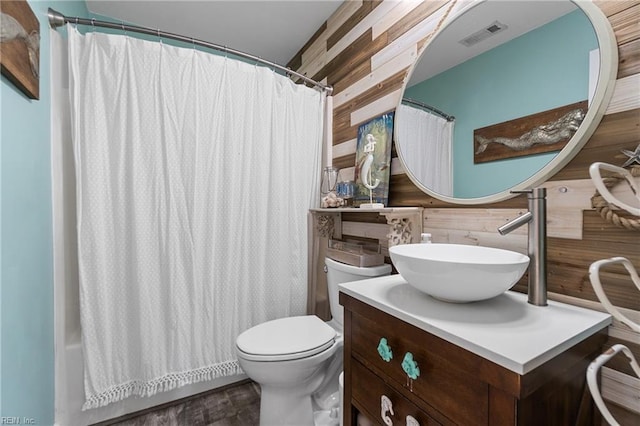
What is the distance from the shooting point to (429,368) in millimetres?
634

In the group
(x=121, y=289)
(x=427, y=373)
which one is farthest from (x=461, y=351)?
(x=121, y=289)

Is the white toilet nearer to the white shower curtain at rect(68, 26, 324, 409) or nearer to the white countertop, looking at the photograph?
the white shower curtain at rect(68, 26, 324, 409)

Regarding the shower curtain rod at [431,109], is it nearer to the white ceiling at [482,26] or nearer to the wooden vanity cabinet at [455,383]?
the white ceiling at [482,26]

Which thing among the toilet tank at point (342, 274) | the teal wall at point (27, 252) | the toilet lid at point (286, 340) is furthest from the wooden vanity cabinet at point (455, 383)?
the teal wall at point (27, 252)

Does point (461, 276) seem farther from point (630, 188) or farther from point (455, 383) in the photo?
point (630, 188)

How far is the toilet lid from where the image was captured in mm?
1190

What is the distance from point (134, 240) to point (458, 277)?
1.52 m

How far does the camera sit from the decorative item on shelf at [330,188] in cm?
176

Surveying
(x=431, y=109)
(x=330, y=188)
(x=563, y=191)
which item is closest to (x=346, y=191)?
(x=330, y=188)

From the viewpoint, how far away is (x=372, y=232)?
5.29 feet

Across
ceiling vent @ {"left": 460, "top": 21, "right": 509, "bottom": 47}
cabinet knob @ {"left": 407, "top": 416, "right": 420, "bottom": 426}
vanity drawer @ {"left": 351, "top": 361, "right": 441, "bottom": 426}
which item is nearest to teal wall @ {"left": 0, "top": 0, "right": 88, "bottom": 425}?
vanity drawer @ {"left": 351, "top": 361, "right": 441, "bottom": 426}

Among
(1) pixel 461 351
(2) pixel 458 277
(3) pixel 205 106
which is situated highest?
(3) pixel 205 106

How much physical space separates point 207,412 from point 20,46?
181 cm

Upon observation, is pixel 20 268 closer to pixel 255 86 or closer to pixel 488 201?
pixel 255 86
